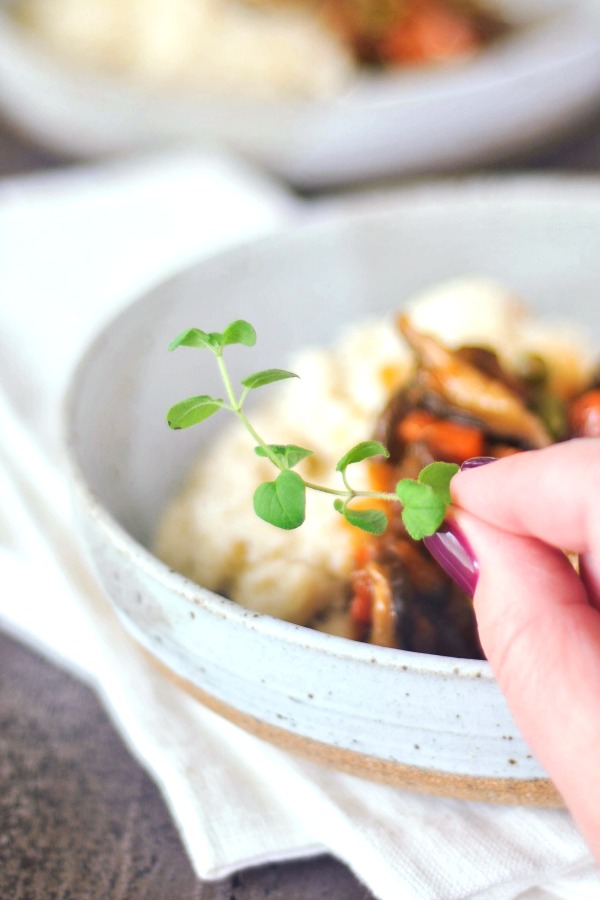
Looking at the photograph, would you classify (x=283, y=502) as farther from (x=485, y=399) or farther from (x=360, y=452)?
(x=485, y=399)

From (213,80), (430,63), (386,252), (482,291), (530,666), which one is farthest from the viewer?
(430,63)

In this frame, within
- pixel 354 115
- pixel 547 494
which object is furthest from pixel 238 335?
pixel 354 115

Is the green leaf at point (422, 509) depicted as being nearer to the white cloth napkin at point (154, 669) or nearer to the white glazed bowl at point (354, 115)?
the white cloth napkin at point (154, 669)

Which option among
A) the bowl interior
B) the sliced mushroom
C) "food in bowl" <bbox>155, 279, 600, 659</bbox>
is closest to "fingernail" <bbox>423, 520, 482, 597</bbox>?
"food in bowl" <bbox>155, 279, 600, 659</bbox>

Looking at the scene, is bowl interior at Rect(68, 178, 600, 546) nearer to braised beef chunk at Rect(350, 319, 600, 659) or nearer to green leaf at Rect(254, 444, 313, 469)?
braised beef chunk at Rect(350, 319, 600, 659)

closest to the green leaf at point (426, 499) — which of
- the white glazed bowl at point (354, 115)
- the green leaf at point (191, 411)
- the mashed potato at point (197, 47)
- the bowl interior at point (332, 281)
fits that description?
the green leaf at point (191, 411)

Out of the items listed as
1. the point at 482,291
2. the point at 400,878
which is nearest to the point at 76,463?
the point at 400,878

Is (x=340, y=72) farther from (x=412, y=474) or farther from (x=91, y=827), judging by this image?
(x=91, y=827)
